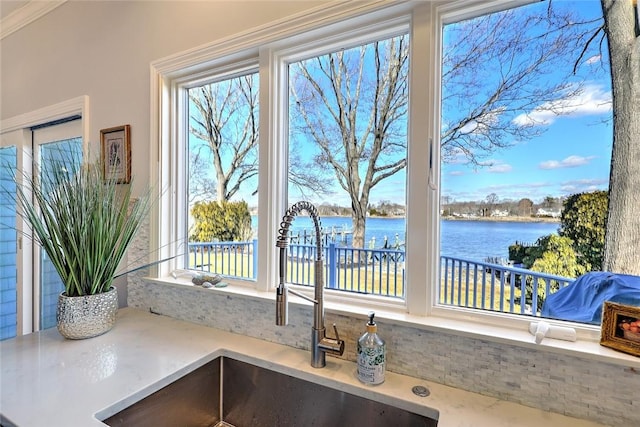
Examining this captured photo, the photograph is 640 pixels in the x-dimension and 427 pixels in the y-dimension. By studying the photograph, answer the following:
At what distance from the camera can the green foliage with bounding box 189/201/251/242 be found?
1473 mm

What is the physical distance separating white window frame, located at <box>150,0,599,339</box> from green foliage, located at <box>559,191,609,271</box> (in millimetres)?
197

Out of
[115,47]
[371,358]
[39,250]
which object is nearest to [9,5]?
[115,47]

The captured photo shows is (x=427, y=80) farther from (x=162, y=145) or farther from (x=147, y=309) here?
(x=147, y=309)

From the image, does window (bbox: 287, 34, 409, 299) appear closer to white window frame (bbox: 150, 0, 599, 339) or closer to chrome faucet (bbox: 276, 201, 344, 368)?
white window frame (bbox: 150, 0, 599, 339)

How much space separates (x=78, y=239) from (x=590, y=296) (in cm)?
170

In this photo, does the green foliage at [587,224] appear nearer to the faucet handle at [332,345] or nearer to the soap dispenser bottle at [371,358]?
the soap dispenser bottle at [371,358]

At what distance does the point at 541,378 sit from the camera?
2.75ft

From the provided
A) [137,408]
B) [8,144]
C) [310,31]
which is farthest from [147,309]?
[8,144]

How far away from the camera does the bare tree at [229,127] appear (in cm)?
145

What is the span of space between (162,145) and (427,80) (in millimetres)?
1264

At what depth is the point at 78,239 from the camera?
1.18 metres

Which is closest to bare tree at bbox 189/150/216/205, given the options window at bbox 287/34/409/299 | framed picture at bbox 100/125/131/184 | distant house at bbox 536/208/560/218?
framed picture at bbox 100/125/131/184

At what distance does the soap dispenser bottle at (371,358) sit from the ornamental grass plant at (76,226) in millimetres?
1038

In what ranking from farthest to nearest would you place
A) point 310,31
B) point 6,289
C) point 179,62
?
1. point 6,289
2. point 179,62
3. point 310,31
